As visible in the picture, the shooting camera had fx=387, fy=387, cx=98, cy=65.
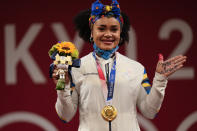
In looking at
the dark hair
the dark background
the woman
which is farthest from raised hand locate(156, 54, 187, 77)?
the dark background

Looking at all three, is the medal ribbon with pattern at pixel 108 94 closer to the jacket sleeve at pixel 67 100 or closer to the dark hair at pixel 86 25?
the jacket sleeve at pixel 67 100

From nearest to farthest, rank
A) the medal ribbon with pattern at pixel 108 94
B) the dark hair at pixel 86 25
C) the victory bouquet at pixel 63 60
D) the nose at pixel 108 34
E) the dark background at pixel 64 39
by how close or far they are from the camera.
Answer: the victory bouquet at pixel 63 60
the medal ribbon with pattern at pixel 108 94
the nose at pixel 108 34
the dark hair at pixel 86 25
the dark background at pixel 64 39

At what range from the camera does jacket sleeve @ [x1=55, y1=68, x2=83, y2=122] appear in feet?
6.79

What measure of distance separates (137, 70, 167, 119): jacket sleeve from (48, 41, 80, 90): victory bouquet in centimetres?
42

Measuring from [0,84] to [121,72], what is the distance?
209cm

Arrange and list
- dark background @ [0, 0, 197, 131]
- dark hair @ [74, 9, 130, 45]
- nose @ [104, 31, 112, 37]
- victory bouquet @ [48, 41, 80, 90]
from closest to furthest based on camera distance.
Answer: victory bouquet @ [48, 41, 80, 90] < nose @ [104, 31, 112, 37] < dark hair @ [74, 9, 130, 45] < dark background @ [0, 0, 197, 131]

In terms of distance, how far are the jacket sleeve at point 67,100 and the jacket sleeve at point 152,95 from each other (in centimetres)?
37

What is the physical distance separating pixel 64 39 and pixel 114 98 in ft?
6.08

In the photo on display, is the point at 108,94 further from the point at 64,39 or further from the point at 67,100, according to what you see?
the point at 64,39

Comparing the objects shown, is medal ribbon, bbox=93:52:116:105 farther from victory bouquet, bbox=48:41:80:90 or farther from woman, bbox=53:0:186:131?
victory bouquet, bbox=48:41:80:90

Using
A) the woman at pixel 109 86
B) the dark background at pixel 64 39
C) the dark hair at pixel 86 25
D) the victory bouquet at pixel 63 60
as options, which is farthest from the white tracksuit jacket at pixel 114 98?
the dark background at pixel 64 39

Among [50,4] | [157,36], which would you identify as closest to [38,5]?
[50,4]

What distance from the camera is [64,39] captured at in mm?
3887

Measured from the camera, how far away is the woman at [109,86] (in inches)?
82.4
